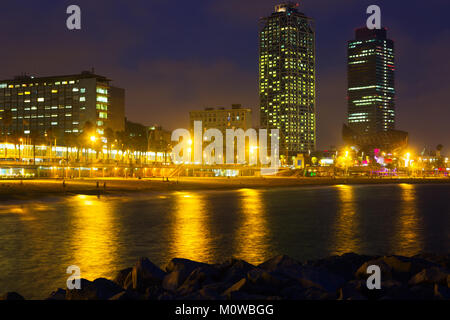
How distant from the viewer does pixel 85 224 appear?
76.6 ft

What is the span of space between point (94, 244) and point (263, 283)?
10634 millimetres

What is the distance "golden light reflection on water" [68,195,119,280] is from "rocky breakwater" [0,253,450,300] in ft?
11.5

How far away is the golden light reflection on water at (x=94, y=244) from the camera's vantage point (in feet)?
41.6

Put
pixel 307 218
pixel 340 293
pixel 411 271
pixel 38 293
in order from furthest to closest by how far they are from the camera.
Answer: pixel 307 218 → pixel 38 293 → pixel 411 271 → pixel 340 293

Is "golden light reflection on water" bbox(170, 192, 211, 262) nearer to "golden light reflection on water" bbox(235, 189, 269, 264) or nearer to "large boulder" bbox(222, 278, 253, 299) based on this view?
"golden light reflection on water" bbox(235, 189, 269, 264)

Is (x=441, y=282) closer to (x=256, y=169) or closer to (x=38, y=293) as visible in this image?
(x=38, y=293)

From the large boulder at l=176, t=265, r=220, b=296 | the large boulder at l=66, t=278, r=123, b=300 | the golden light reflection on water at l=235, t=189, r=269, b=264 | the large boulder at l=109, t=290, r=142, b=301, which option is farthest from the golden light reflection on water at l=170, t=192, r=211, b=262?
the large boulder at l=109, t=290, r=142, b=301

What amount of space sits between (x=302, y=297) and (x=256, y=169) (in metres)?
148

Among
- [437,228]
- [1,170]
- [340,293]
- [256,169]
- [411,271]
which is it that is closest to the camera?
[340,293]

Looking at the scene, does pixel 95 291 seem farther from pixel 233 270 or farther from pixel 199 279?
pixel 233 270

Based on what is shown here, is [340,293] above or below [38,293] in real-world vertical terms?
above

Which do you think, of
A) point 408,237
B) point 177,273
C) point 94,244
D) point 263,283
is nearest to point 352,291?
point 263,283
